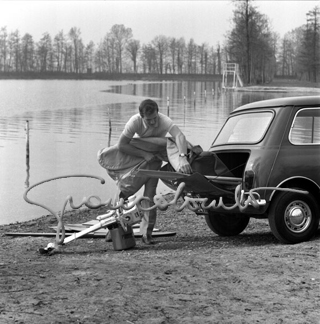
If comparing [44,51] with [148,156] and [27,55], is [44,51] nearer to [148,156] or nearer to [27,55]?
[27,55]

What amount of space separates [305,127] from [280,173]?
0.97 metres

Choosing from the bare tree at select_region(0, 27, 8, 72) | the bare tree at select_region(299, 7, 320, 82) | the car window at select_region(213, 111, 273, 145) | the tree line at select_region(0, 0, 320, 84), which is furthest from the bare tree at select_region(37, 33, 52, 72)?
the car window at select_region(213, 111, 273, 145)

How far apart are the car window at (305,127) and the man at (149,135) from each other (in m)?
1.37

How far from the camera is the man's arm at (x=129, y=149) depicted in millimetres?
8180

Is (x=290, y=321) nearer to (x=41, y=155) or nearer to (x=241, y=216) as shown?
(x=241, y=216)

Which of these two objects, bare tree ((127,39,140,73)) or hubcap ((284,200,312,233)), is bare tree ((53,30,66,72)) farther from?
hubcap ((284,200,312,233))

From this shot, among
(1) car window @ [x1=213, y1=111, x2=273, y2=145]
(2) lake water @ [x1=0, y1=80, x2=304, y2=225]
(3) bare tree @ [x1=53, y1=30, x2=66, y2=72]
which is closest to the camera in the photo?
(1) car window @ [x1=213, y1=111, x2=273, y2=145]

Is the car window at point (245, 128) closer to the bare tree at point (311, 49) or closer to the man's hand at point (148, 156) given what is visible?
the man's hand at point (148, 156)

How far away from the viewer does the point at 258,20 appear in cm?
7788

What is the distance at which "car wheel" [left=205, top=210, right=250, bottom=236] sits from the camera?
930 centimetres

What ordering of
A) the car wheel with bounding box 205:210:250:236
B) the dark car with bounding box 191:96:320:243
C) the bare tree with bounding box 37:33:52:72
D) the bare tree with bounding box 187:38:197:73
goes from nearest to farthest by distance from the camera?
the dark car with bounding box 191:96:320:243, the car wheel with bounding box 205:210:250:236, the bare tree with bounding box 187:38:197:73, the bare tree with bounding box 37:33:52:72

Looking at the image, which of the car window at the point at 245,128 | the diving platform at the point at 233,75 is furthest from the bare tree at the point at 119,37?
the car window at the point at 245,128

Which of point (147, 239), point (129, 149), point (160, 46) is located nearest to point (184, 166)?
point (129, 149)

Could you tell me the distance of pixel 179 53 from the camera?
104812mm
